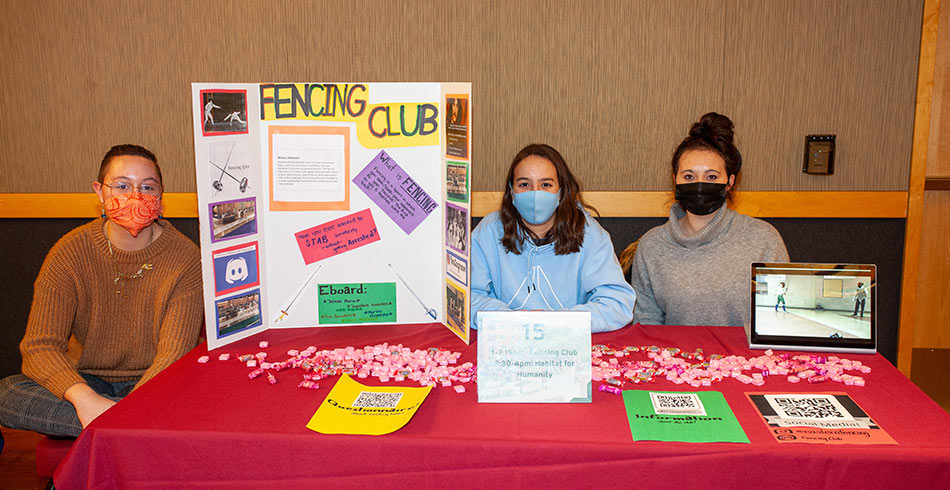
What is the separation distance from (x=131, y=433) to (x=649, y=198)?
2364mm

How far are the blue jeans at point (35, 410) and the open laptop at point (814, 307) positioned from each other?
193 cm

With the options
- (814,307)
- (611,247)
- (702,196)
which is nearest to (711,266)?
(702,196)

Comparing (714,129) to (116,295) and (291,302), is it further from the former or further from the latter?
(116,295)

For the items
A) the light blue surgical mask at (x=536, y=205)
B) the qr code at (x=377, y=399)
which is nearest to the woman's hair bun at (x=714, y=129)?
the light blue surgical mask at (x=536, y=205)

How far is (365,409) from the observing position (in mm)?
1298

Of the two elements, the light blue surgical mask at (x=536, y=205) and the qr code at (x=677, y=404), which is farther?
the light blue surgical mask at (x=536, y=205)

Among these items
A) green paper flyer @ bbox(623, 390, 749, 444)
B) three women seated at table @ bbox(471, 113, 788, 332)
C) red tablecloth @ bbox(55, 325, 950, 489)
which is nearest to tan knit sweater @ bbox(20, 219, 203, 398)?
red tablecloth @ bbox(55, 325, 950, 489)

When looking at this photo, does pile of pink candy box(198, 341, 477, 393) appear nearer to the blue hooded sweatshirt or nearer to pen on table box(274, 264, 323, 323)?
pen on table box(274, 264, 323, 323)

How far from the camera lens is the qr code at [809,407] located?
125 centimetres

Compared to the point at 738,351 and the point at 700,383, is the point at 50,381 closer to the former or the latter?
the point at 700,383

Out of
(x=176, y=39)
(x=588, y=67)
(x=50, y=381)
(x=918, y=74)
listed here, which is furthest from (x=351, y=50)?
(x=918, y=74)

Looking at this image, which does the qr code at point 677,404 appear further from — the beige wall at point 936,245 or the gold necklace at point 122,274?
the beige wall at point 936,245

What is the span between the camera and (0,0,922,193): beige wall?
9.14ft

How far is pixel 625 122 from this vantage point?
2875 millimetres
